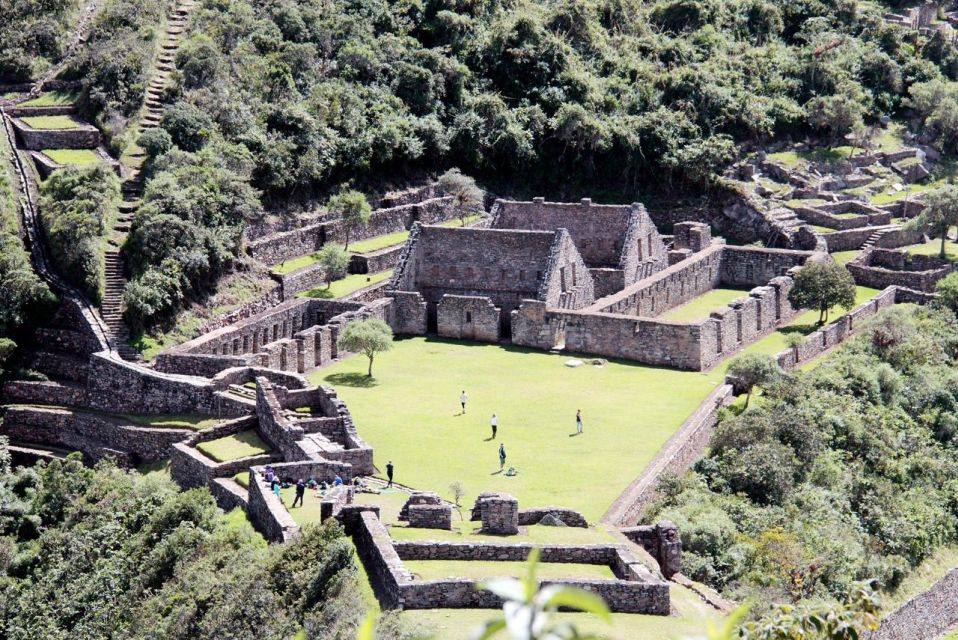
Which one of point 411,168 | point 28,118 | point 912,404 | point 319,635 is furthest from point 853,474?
point 28,118

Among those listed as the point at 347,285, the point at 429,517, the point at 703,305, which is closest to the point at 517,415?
the point at 429,517

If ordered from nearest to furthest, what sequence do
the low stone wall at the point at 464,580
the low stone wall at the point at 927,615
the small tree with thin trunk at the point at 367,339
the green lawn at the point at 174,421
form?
the low stone wall at the point at 464,580 < the low stone wall at the point at 927,615 < the green lawn at the point at 174,421 < the small tree with thin trunk at the point at 367,339

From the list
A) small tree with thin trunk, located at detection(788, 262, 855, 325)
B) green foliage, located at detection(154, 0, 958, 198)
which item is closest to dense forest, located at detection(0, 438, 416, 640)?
green foliage, located at detection(154, 0, 958, 198)

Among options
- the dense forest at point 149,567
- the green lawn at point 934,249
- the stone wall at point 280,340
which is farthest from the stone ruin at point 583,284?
the dense forest at point 149,567

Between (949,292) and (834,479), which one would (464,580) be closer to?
(834,479)

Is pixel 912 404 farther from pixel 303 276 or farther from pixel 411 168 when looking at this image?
pixel 411 168

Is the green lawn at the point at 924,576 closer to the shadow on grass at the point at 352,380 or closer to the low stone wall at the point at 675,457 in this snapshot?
the low stone wall at the point at 675,457

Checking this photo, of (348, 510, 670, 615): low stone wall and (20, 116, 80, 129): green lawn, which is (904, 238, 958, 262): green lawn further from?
(348, 510, 670, 615): low stone wall
